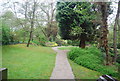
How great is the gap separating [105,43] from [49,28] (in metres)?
8.97

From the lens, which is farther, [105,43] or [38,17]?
[38,17]

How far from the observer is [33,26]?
710cm

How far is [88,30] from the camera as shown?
5656 mm

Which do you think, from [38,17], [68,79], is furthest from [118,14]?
[38,17]

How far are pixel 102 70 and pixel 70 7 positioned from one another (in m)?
3.99

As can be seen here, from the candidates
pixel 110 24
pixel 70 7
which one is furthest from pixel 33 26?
pixel 110 24

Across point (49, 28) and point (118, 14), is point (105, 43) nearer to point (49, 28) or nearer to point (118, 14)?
point (118, 14)

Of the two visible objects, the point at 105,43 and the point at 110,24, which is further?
the point at 110,24

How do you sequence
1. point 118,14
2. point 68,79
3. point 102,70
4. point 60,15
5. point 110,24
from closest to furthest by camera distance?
point 68,79, point 102,70, point 118,14, point 110,24, point 60,15

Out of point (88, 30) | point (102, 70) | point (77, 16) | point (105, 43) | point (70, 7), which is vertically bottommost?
point (102, 70)

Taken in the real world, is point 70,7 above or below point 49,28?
above

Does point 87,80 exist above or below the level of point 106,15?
below

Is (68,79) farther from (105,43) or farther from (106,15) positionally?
(106,15)

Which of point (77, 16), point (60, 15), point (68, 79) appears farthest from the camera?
point (60, 15)
